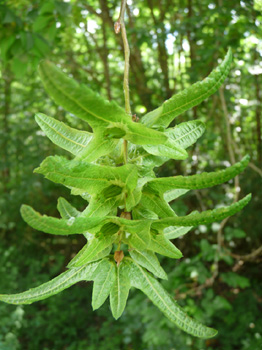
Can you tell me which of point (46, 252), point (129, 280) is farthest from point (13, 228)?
point (129, 280)

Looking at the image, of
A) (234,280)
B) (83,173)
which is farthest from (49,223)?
(234,280)

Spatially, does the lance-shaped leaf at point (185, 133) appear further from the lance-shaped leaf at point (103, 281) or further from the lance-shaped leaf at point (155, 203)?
the lance-shaped leaf at point (103, 281)

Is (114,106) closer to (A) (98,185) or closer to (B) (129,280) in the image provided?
(A) (98,185)

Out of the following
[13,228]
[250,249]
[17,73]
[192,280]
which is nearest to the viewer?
[17,73]

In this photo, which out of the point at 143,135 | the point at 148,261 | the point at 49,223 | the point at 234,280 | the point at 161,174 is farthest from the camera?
the point at 161,174

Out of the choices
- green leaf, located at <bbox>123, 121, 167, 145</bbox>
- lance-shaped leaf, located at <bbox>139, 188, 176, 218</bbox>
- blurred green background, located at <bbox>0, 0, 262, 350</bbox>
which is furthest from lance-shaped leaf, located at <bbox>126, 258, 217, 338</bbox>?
blurred green background, located at <bbox>0, 0, 262, 350</bbox>

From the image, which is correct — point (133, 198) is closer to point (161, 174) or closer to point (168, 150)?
point (168, 150)

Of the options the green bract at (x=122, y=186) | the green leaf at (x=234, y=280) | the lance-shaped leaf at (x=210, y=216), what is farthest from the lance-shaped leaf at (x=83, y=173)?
the green leaf at (x=234, y=280)
